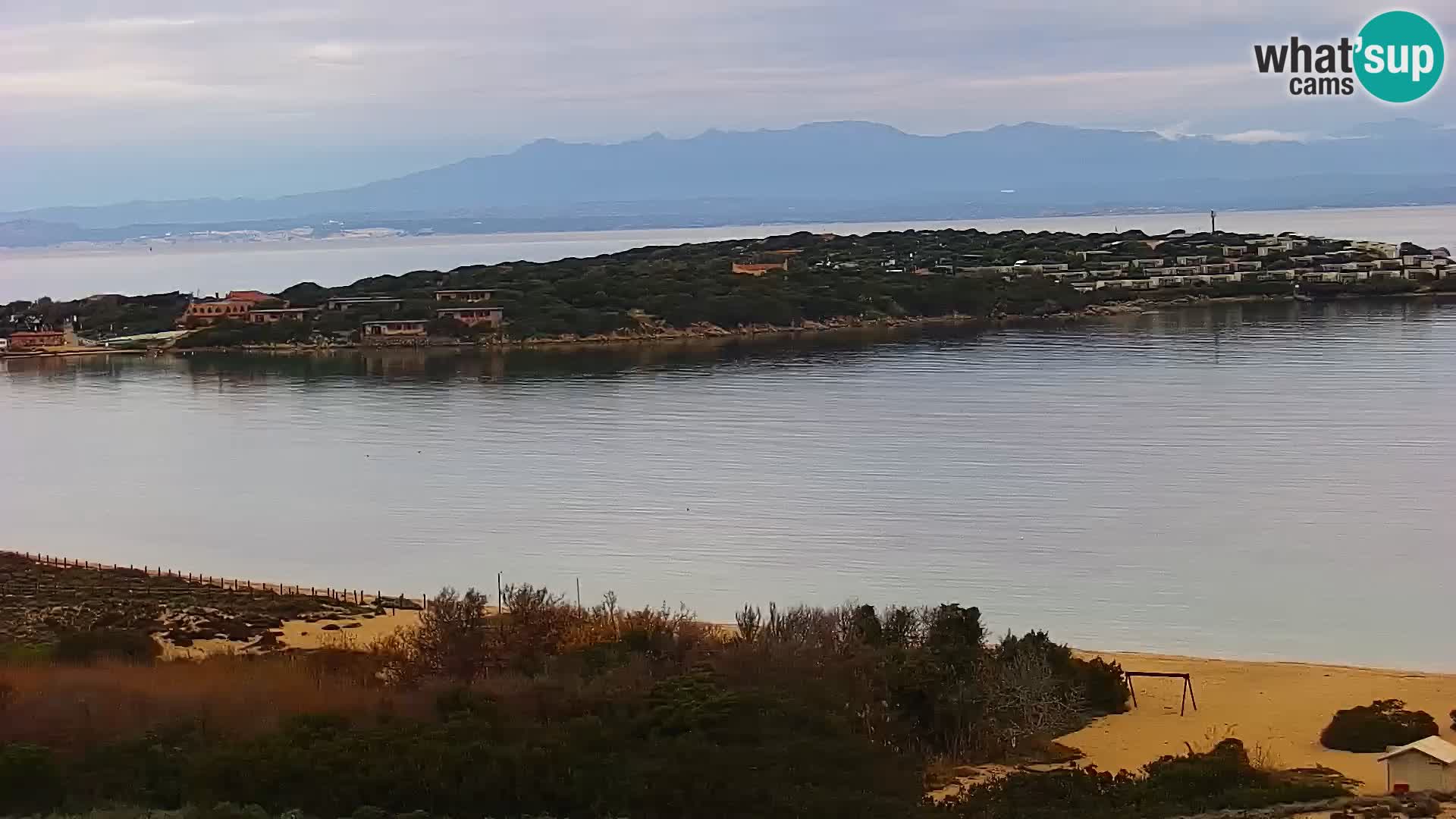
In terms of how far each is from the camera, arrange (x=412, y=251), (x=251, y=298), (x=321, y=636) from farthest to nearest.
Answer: (x=412, y=251) < (x=251, y=298) < (x=321, y=636)

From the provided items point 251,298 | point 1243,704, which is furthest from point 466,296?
point 1243,704

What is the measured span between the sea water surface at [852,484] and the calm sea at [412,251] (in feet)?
173

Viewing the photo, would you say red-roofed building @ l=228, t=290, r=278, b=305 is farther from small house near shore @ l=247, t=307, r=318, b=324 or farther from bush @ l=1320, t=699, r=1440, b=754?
bush @ l=1320, t=699, r=1440, b=754

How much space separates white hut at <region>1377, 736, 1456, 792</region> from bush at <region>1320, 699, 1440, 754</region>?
4.46 feet

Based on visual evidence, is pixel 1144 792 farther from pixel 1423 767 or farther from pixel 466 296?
pixel 466 296

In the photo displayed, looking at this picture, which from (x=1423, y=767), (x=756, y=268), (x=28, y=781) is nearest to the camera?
(x=28, y=781)

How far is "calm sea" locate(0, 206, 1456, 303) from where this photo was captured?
332 ft

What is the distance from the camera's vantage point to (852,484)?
2384cm

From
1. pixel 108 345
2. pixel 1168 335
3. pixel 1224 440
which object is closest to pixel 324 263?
pixel 108 345

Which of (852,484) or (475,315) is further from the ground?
(475,315)

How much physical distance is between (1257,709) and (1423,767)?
9.72 feet

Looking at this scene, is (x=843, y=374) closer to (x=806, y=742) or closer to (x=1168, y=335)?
(x=1168, y=335)

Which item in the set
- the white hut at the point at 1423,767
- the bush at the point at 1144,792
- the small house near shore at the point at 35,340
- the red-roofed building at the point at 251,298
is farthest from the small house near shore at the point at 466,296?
the white hut at the point at 1423,767

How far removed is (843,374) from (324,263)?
91.2 metres
